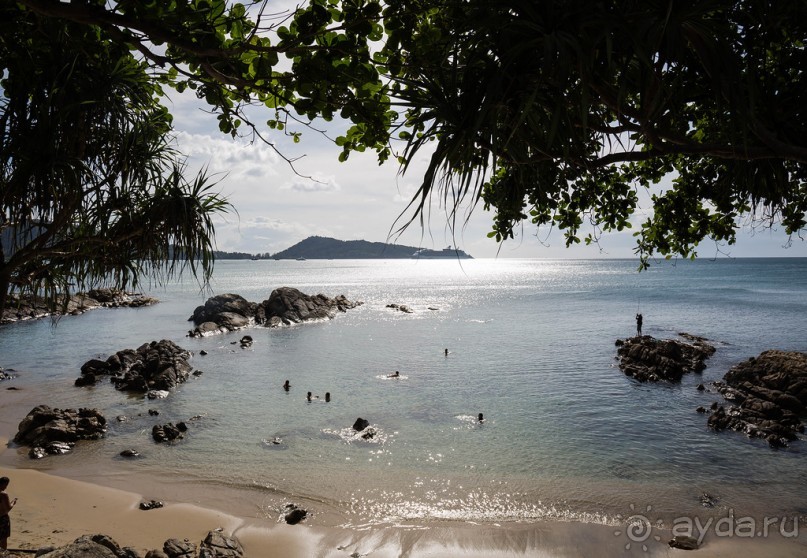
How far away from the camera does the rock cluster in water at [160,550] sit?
5.69m

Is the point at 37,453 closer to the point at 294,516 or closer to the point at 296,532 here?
the point at 294,516

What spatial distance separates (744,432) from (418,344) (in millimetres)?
21786

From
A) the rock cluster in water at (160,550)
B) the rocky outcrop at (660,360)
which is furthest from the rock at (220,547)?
the rocky outcrop at (660,360)

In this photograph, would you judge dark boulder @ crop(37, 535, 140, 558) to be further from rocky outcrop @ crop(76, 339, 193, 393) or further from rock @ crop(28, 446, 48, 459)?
rocky outcrop @ crop(76, 339, 193, 393)

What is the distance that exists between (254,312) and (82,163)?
141 feet

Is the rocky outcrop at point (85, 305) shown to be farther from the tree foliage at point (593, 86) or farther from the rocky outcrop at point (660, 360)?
the tree foliage at point (593, 86)

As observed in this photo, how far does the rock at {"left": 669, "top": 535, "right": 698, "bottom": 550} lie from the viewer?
Result: 9.12 meters

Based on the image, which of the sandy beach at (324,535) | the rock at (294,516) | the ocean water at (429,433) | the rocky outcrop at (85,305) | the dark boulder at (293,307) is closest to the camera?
the sandy beach at (324,535)

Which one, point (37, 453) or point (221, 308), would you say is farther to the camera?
point (221, 308)

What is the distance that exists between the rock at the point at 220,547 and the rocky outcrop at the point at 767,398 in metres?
16.0

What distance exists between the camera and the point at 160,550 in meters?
7.67

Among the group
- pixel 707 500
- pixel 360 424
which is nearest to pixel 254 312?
pixel 360 424

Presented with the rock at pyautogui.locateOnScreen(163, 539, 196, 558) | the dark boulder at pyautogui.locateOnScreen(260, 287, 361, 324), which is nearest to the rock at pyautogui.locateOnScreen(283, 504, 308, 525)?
the rock at pyautogui.locateOnScreen(163, 539, 196, 558)

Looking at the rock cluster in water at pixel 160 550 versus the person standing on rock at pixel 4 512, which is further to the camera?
the person standing on rock at pixel 4 512
